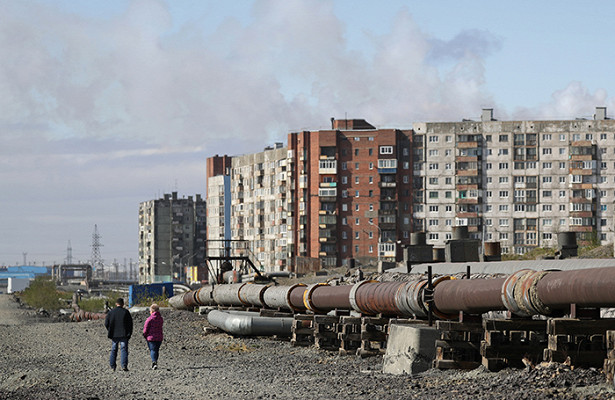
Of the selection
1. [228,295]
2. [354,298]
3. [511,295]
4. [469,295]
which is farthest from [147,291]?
[511,295]

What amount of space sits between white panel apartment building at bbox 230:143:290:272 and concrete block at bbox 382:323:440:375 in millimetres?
112862

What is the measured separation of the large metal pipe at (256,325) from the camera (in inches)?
1083

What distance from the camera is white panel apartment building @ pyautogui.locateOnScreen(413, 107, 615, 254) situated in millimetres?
123250

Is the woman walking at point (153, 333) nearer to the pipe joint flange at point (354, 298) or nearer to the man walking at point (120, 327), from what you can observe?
the man walking at point (120, 327)

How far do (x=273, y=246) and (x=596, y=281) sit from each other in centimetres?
12880

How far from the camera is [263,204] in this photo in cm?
14500

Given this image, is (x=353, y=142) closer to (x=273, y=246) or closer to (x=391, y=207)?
(x=391, y=207)

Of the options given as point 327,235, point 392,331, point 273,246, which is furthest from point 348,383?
point 273,246

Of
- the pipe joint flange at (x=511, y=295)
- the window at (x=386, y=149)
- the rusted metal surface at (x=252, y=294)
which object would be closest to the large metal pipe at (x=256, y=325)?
the rusted metal surface at (x=252, y=294)

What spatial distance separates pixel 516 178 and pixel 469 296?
112133 mm

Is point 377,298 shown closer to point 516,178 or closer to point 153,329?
point 153,329

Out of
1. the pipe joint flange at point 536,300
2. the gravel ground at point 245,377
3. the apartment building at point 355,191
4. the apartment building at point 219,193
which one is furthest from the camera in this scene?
the apartment building at point 219,193

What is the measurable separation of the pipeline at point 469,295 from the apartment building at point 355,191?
9486cm

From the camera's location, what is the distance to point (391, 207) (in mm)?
124250
